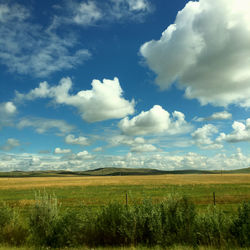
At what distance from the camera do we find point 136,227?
1005 centimetres

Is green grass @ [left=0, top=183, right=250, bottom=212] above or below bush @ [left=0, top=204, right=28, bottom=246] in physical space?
below

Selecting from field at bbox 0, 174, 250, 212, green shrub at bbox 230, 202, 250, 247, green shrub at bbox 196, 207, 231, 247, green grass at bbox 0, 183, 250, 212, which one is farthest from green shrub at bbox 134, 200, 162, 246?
green grass at bbox 0, 183, 250, 212

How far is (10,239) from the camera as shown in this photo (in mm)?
10430

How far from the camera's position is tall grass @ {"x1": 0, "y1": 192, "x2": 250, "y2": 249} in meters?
9.48

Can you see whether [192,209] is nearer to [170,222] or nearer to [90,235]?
[170,222]

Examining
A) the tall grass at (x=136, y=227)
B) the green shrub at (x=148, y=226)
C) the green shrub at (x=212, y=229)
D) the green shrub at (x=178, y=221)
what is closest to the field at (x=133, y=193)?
the green shrub at (x=178, y=221)

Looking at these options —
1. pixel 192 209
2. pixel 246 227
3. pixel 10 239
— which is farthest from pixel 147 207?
pixel 10 239

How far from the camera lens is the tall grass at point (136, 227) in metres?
9.48

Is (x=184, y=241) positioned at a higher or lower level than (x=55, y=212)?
lower

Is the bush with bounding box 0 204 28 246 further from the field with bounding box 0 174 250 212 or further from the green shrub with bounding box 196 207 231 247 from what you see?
the green shrub with bounding box 196 207 231 247

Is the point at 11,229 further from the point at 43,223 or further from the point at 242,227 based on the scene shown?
the point at 242,227

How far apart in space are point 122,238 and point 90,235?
4.50ft

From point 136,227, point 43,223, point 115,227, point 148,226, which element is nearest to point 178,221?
point 148,226

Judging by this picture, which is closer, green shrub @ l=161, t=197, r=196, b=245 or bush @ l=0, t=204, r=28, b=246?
green shrub @ l=161, t=197, r=196, b=245
